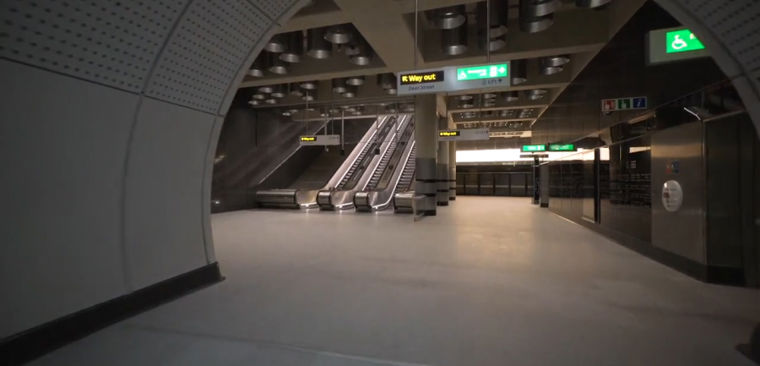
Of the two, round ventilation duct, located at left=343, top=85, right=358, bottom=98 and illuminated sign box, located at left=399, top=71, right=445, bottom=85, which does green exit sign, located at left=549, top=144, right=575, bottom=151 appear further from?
round ventilation duct, located at left=343, top=85, right=358, bottom=98

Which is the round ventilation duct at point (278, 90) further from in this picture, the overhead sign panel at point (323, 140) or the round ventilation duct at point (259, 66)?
the round ventilation duct at point (259, 66)

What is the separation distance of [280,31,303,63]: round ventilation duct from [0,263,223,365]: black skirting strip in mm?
5594

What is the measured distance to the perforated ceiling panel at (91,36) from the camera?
202 cm

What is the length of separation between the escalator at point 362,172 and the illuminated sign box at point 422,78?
333 inches

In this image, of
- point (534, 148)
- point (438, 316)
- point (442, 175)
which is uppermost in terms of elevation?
point (534, 148)

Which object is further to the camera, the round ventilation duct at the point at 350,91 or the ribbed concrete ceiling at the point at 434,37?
the round ventilation duct at the point at 350,91

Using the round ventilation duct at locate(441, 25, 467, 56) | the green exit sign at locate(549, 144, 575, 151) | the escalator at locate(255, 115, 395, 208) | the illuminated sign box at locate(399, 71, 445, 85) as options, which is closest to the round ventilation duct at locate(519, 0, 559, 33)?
the round ventilation duct at locate(441, 25, 467, 56)

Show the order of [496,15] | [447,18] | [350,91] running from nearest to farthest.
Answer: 1. [447,18]
2. [496,15]
3. [350,91]

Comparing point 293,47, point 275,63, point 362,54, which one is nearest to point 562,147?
point 362,54

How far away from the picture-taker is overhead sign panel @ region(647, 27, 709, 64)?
309cm

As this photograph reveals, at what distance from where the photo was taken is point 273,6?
3307 millimetres

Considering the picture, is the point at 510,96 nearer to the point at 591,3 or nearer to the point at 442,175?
the point at 442,175

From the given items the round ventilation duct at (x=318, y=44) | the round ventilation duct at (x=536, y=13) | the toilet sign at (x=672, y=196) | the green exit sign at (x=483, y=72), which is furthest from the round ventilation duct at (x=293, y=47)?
the toilet sign at (x=672, y=196)

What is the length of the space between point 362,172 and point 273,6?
14.7 meters
